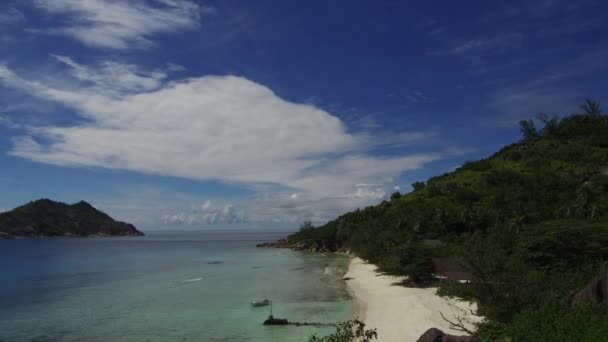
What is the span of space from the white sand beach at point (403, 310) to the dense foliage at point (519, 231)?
1551mm

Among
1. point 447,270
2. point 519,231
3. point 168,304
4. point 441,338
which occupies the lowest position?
point 168,304

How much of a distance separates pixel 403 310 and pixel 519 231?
120ft

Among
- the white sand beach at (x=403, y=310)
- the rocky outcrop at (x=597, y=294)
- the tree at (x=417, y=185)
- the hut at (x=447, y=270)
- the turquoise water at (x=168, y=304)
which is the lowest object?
the turquoise water at (x=168, y=304)

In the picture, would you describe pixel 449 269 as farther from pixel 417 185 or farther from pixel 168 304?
pixel 417 185

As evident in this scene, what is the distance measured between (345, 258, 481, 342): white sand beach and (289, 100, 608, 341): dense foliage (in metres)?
1.55

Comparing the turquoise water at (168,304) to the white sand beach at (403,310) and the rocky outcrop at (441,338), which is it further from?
the rocky outcrop at (441,338)

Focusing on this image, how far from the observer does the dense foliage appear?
1812cm

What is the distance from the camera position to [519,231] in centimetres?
6003

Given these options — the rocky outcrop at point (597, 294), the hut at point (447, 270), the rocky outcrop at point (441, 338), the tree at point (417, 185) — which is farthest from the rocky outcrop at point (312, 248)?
the rocky outcrop at point (597, 294)

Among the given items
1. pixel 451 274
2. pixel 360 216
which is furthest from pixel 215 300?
pixel 360 216

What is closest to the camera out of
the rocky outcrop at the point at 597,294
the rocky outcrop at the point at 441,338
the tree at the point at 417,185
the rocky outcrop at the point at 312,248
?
the rocky outcrop at the point at 597,294

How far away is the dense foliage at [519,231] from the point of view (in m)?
18.1

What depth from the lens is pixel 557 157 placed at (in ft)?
352

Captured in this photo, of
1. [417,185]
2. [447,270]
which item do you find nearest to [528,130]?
[417,185]
